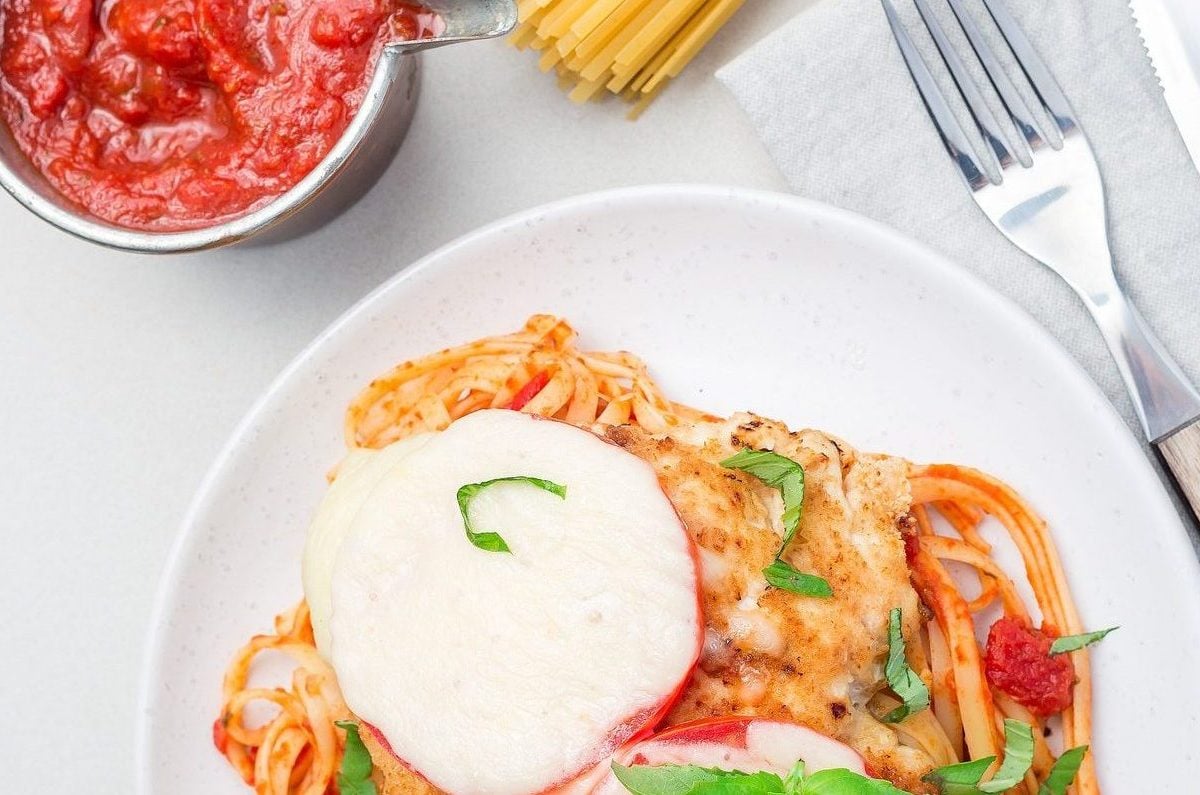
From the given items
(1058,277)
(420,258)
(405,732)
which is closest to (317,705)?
(405,732)

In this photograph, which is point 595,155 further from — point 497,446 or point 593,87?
point 497,446

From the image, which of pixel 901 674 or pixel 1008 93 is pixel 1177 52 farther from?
pixel 901 674

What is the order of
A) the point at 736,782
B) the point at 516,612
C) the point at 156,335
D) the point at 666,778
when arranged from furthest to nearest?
the point at 156,335 < the point at 516,612 < the point at 666,778 < the point at 736,782

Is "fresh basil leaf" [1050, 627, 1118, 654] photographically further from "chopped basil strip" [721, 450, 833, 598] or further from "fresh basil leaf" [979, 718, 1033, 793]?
"chopped basil strip" [721, 450, 833, 598]

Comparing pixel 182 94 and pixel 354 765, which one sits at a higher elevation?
pixel 182 94

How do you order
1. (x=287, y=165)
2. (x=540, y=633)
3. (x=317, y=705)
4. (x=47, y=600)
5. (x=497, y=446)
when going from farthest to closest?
(x=47, y=600), (x=317, y=705), (x=287, y=165), (x=497, y=446), (x=540, y=633)

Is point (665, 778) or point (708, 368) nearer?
point (665, 778)

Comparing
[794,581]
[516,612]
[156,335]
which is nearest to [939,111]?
[794,581]
